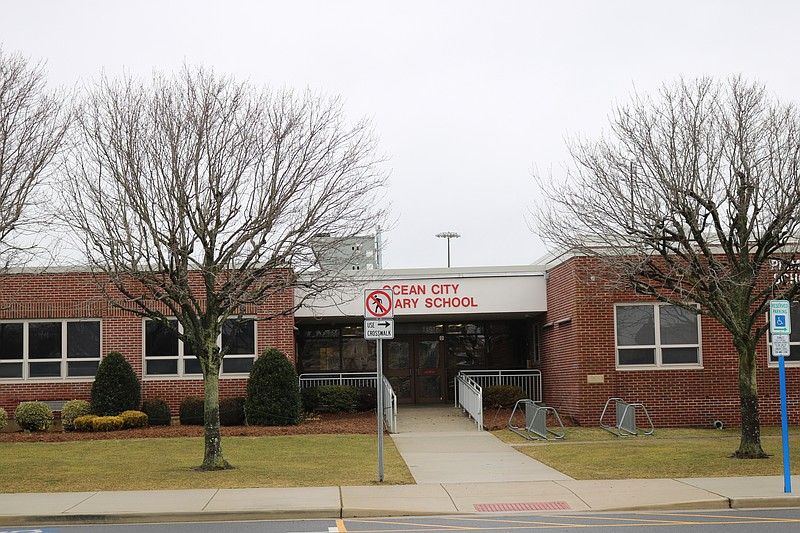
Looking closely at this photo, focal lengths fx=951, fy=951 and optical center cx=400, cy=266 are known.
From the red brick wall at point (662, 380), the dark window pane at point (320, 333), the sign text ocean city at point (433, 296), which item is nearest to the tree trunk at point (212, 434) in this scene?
the red brick wall at point (662, 380)

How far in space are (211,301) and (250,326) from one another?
31.6ft

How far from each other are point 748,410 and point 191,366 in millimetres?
14803

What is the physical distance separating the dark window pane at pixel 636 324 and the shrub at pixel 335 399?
771 cm

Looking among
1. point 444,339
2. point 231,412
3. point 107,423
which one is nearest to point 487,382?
point 444,339

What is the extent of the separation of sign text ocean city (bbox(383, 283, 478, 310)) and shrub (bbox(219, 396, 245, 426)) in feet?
16.8

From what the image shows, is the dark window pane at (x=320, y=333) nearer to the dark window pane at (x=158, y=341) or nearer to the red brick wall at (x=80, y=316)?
the red brick wall at (x=80, y=316)

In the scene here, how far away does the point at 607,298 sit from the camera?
23266 mm

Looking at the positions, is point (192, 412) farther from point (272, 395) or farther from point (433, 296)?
point (433, 296)

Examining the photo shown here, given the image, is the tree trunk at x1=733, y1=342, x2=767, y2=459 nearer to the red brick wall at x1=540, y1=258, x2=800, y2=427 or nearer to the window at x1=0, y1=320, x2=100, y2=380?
the red brick wall at x1=540, y1=258, x2=800, y2=427

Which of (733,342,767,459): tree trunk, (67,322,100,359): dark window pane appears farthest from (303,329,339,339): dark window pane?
(733,342,767,459): tree trunk

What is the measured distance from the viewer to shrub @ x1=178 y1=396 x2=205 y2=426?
79.4 feet

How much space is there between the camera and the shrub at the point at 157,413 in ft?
79.3

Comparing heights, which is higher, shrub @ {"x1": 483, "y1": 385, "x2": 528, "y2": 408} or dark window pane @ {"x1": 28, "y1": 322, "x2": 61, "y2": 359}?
dark window pane @ {"x1": 28, "y1": 322, "x2": 61, "y2": 359}

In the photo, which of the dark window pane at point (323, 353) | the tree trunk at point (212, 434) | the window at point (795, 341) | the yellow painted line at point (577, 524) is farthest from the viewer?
the dark window pane at point (323, 353)
